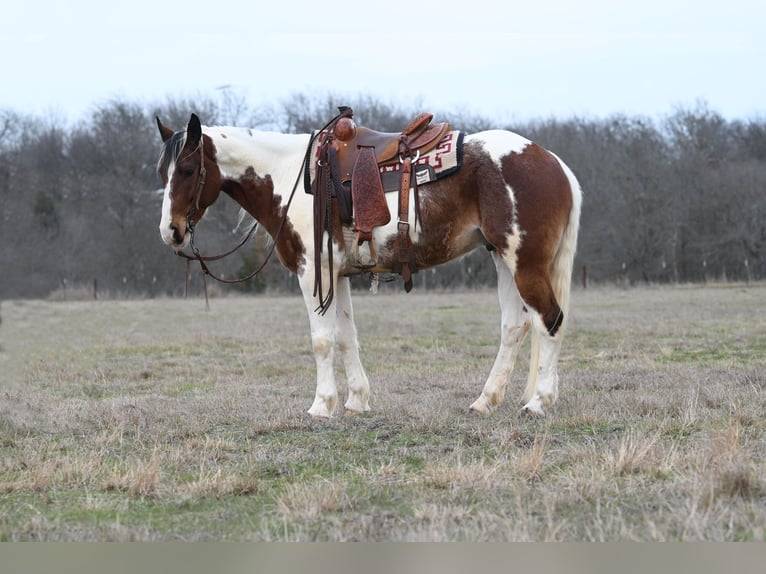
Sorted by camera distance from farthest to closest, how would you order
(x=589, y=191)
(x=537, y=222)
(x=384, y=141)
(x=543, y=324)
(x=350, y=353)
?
(x=589, y=191)
(x=350, y=353)
(x=384, y=141)
(x=543, y=324)
(x=537, y=222)

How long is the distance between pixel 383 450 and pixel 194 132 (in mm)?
3525

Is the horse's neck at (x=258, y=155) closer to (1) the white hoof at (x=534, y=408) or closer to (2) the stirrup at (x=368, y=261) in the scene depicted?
(2) the stirrup at (x=368, y=261)

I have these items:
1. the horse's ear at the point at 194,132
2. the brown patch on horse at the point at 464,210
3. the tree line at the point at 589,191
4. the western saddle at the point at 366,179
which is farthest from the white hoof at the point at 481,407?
the tree line at the point at 589,191

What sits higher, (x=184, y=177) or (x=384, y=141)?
(x=384, y=141)

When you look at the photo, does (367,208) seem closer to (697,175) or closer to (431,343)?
(431,343)

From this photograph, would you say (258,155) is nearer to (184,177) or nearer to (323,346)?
(184,177)

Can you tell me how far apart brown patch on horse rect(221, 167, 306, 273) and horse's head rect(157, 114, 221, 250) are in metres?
0.23

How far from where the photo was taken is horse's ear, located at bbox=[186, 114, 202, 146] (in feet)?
26.0

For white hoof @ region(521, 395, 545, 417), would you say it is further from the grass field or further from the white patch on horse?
the white patch on horse

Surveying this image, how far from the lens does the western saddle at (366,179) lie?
7.63m

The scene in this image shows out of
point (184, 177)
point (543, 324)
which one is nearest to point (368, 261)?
point (543, 324)

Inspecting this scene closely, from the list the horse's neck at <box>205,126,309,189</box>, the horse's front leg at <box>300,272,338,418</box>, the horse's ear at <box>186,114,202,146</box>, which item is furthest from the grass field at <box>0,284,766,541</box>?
the horse's neck at <box>205,126,309,189</box>

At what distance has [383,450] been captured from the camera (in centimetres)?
621

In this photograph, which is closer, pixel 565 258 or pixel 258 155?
pixel 565 258
